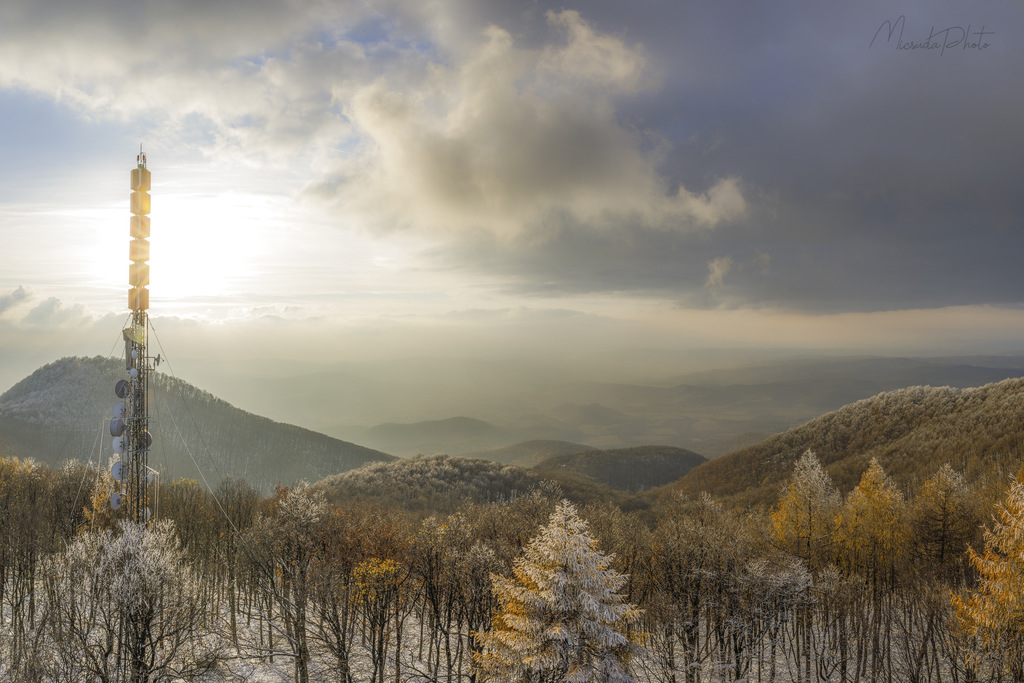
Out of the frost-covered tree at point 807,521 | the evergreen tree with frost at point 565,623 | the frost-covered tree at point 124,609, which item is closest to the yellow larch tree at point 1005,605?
the frost-covered tree at point 807,521

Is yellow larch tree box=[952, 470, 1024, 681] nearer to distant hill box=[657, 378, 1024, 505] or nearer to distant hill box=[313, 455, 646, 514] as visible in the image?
distant hill box=[657, 378, 1024, 505]

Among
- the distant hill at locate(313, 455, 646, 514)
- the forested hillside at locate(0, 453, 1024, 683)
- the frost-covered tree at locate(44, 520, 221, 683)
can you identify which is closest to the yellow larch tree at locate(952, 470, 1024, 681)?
the forested hillside at locate(0, 453, 1024, 683)

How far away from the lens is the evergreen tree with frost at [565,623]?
23781mm

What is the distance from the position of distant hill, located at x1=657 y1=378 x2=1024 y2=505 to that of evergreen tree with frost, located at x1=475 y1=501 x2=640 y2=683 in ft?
198

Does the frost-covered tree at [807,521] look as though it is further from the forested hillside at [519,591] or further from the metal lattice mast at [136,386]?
the metal lattice mast at [136,386]

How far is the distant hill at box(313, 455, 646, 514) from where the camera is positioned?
106 metres

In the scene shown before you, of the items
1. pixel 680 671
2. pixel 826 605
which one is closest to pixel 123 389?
pixel 680 671

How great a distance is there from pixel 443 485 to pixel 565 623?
10132cm

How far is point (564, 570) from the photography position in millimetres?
24562

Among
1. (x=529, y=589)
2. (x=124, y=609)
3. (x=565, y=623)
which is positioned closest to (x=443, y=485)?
(x=124, y=609)

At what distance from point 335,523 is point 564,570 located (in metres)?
27.1

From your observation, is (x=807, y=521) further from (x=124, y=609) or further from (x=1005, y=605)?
(x=124, y=609)

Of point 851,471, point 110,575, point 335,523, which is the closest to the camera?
point 110,575

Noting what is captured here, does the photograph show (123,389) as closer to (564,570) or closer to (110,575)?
(110,575)
